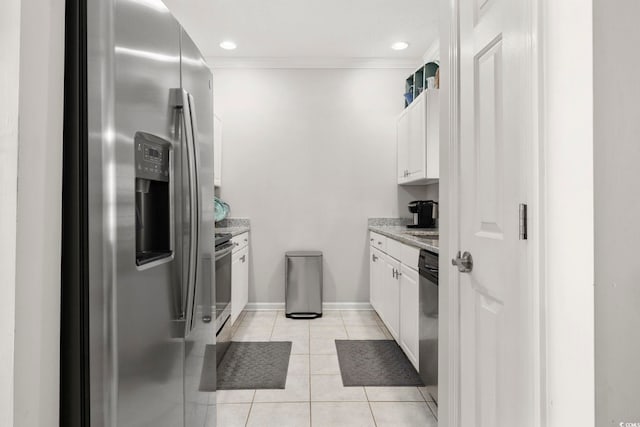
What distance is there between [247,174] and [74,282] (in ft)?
11.3

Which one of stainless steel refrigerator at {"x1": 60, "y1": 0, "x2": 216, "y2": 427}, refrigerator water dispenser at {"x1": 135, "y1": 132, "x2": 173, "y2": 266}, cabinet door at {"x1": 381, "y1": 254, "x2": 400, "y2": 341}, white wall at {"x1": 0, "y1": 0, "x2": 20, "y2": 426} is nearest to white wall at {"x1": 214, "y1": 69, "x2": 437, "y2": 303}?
cabinet door at {"x1": 381, "y1": 254, "x2": 400, "y2": 341}

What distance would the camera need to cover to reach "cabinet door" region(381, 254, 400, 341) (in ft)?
9.09

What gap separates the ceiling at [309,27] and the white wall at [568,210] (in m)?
2.67

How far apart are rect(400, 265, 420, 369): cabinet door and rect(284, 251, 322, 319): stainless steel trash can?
136 cm

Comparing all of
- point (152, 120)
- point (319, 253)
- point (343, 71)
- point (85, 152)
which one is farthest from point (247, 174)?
point (85, 152)

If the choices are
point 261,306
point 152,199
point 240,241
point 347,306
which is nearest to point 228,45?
point 240,241

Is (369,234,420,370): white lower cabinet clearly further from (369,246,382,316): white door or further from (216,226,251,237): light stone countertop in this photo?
(216,226,251,237): light stone countertop

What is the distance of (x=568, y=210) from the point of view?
0.70 metres

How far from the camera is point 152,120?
1062 millimetres

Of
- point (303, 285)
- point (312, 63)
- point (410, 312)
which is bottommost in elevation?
point (303, 285)

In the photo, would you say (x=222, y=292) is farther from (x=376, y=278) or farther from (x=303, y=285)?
Result: (x=376, y=278)

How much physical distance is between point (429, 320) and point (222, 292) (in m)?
1.41

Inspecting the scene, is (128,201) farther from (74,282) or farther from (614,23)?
(614,23)

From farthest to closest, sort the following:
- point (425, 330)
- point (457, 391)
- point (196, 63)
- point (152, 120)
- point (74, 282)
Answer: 1. point (425, 330)
2. point (196, 63)
3. point (457, 391)
4. point (152, 120)
5. point (74, 282)
